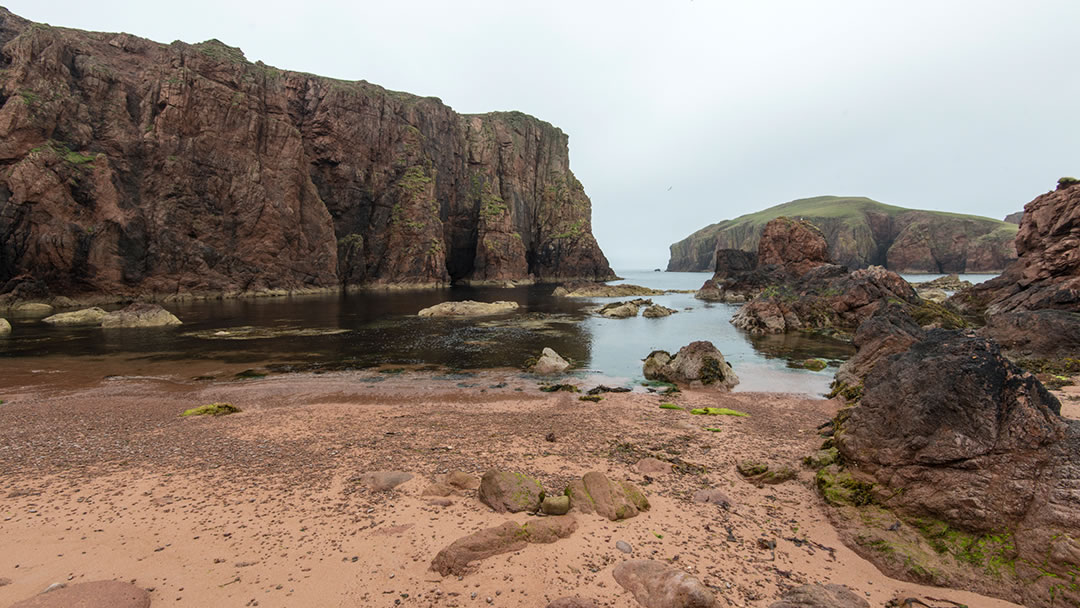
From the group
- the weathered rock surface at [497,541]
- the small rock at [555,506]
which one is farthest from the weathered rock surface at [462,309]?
the weathered rock surface at [497,541]

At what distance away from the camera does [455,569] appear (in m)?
6.05

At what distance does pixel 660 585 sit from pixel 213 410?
52.4 ft

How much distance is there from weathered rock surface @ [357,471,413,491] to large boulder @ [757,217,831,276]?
7476 cm

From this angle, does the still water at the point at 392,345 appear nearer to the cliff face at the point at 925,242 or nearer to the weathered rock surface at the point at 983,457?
the weathered rock surface at the point at 983,457

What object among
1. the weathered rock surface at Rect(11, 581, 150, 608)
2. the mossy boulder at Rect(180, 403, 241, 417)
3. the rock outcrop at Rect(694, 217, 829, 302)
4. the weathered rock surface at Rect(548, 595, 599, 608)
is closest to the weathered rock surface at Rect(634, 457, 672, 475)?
the weathered rock surface at Rect(548, 595, 599, 608)

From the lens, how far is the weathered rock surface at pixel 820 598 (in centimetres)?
545

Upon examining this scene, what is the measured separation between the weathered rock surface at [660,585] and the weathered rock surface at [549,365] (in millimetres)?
17369

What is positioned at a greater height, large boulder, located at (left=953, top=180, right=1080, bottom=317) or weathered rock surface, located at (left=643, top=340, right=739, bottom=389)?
large boulder, located at (left=953, top=180, right=1080, bottom=317)

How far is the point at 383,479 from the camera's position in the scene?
8.99m

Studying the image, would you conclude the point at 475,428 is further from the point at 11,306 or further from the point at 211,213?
the point at 211,213

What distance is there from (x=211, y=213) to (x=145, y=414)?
250 feet

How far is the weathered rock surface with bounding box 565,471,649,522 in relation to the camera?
7.73m

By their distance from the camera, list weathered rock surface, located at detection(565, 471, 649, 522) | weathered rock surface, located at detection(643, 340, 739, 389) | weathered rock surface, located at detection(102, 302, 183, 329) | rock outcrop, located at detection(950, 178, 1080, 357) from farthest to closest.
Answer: weathered rock surface, located at detection(102, 302, 183, 329)
rock outcrop, located at detection(950, 178, 1080, 357)
weathered rock surface, located at detection(643, 340, 739, 389)
weathered rock surface, located at detection(565, 471, 649, 522)

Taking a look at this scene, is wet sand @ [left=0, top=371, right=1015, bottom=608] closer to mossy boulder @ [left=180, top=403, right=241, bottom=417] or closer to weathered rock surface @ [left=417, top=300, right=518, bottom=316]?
mossy boulder @ [left=180, top=403, right=241, bottom=417]
